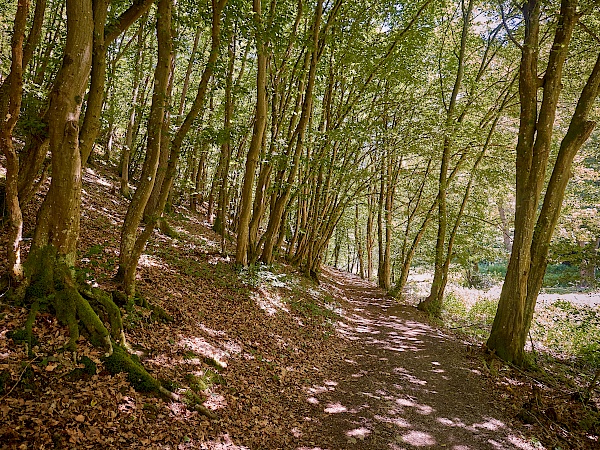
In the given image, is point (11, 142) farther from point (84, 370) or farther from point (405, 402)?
point (405, 402)

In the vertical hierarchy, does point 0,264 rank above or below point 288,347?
above

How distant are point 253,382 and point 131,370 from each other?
2.00m

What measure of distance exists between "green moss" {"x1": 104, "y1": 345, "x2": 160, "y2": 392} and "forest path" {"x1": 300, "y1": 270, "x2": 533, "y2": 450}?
2027mm

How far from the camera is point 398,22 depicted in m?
12.0

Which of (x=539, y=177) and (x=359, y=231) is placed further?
(x=359, y=231)

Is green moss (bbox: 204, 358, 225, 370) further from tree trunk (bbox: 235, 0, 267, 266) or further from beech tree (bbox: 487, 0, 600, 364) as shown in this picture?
beech tree (bbox: 487, 0, 600, 364)

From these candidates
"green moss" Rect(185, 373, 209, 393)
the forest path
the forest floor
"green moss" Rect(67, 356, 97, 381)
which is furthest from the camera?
the forest path

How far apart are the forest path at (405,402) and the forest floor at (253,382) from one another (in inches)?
1.0

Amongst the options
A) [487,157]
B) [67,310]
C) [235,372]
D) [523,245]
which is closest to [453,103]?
[487,157]

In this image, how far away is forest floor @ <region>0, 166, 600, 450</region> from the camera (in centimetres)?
343

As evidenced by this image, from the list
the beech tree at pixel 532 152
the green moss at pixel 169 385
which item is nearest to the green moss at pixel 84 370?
the green moss at pixel 169 385

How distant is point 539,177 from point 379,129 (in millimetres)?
8720

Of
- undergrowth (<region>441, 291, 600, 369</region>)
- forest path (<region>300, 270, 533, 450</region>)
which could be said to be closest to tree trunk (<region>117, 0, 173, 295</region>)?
forest path (<region>300, 270, 533, 450</region>)

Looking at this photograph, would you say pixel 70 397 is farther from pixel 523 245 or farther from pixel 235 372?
pixel 523 245
